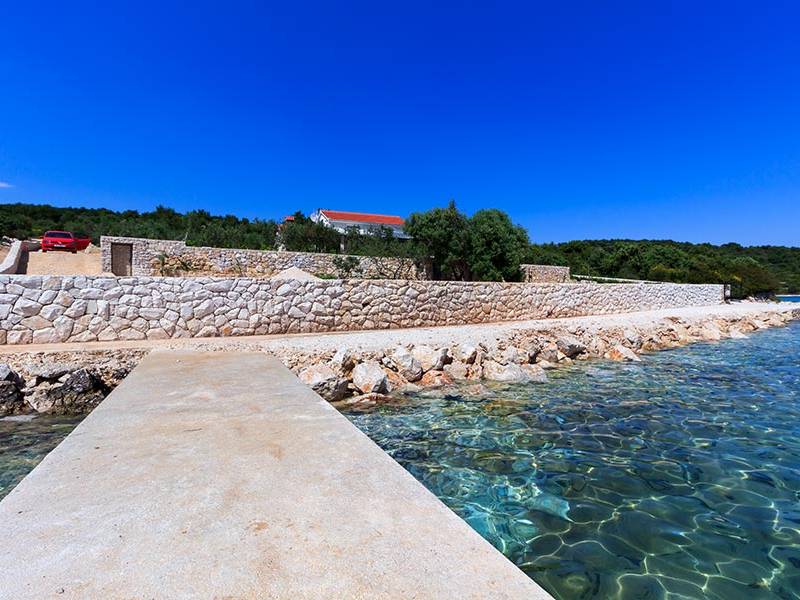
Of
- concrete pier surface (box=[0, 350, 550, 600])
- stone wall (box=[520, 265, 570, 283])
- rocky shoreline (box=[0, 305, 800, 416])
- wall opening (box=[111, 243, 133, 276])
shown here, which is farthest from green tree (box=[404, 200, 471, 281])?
concrete pier surface (box=[0, 350, 550, 600])

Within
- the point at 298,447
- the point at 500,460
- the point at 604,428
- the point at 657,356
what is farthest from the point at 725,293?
the point at 298,447

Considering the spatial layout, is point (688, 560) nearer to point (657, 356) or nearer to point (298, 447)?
point (298, 447)

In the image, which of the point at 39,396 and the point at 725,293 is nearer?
the point at 39,396

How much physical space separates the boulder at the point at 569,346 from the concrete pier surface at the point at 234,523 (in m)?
8.57

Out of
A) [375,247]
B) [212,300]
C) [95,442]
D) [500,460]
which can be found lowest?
[500,460]

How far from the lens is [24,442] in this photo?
16.8 feet

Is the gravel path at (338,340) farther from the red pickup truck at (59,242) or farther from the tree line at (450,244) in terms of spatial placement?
the red pickup truck at (59,242)

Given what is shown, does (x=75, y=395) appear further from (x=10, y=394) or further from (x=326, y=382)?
(x=326, y=382)

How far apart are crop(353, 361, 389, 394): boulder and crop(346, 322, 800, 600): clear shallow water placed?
1.75 feet

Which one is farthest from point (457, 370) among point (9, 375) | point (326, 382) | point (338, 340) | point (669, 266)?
point (669, 266)

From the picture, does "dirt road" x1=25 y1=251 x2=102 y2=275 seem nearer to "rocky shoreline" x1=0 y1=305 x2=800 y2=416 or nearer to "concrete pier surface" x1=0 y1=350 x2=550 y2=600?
"rocky shoreline" x1=0 y1=305 x2=800 y2=416

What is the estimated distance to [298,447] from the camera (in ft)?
10.3

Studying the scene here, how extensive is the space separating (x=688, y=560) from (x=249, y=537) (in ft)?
9.66

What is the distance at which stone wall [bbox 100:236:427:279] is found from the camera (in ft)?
62.5
